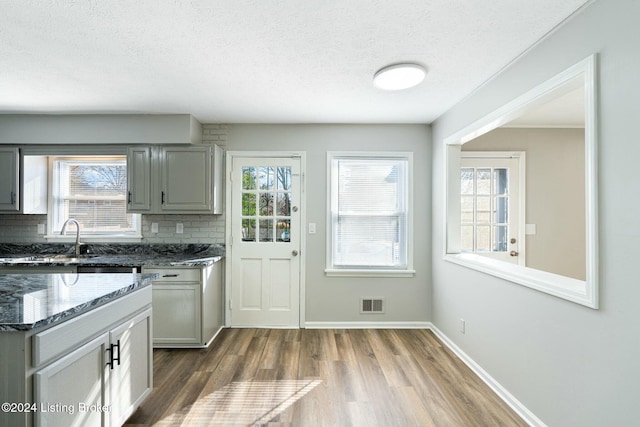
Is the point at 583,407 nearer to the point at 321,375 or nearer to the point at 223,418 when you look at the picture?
the point at 321,375

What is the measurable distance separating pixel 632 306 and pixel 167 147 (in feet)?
12.5

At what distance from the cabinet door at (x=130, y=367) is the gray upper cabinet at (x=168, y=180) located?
1.58 metres

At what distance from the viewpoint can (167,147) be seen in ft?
11.2

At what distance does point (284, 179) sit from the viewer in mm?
3762

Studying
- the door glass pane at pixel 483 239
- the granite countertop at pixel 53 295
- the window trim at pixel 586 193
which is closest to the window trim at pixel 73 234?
the granite countertop at pixel 53 295

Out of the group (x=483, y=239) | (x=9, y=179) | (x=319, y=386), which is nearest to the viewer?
(x=319, y=386)

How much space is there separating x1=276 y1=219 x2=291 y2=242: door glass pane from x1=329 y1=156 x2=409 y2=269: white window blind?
538 mm

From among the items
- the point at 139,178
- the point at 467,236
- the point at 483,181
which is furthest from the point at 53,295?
the point at 483,181

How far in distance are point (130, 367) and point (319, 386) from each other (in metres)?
1.32

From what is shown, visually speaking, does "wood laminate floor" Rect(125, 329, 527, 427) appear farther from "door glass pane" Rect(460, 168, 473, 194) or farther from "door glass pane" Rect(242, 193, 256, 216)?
"door glass pane" Rect(460, 168, 473, 194)

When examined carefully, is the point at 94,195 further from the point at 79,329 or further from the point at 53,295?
the point at 79,329

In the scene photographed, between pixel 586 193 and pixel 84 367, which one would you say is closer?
pixel 84 367

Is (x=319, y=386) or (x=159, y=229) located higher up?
(x=159, y=229)

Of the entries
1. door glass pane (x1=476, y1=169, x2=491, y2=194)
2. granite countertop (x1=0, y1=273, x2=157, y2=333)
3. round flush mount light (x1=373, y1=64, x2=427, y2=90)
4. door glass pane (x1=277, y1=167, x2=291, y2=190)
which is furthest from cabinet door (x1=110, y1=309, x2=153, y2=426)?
door glass pane (x1=476, y1=169, x2=491, y2=194)
